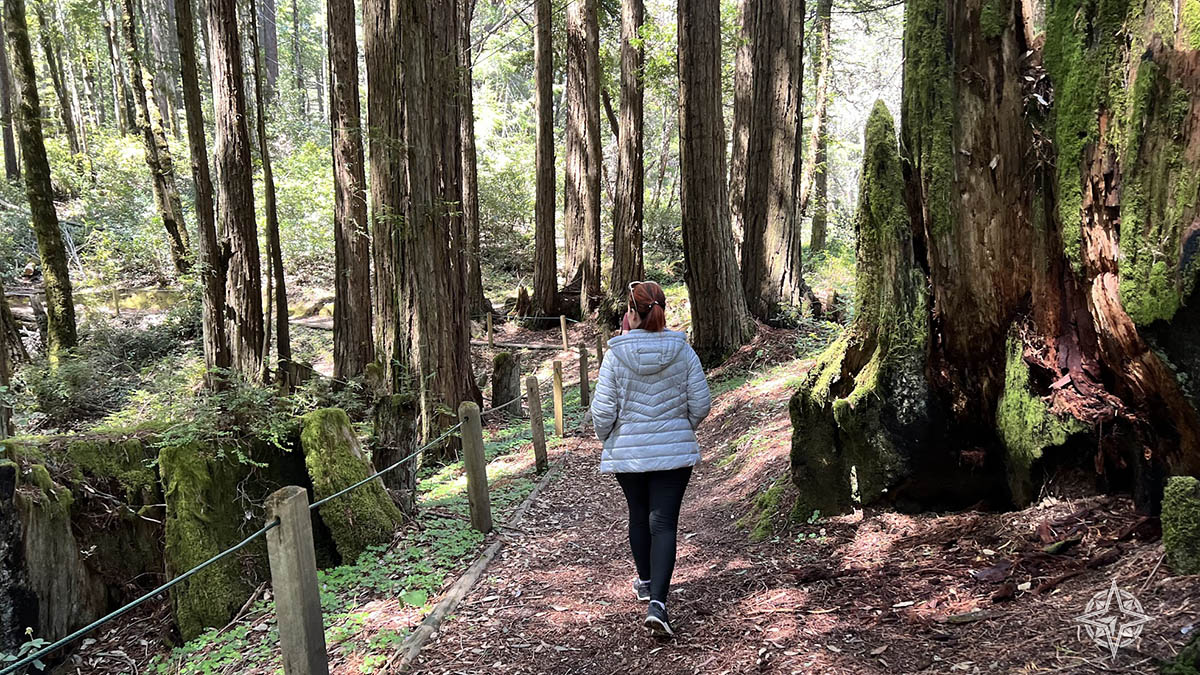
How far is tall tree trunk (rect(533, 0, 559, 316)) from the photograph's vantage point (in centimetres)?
1800

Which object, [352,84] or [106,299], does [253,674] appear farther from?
[106,299]

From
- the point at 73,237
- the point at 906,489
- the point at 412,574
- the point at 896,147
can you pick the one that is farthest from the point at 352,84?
the point at 73,237

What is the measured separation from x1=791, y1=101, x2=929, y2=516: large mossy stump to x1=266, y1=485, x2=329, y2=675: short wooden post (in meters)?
3.11

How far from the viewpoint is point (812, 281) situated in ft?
57.5

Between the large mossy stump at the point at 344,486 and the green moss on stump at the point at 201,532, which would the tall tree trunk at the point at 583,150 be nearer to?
the large mossy stump at the point at 344,486

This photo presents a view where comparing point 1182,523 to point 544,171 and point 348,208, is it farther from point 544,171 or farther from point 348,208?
point 544,171

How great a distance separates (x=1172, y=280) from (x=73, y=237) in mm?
26764

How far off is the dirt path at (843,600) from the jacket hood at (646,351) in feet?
4.96

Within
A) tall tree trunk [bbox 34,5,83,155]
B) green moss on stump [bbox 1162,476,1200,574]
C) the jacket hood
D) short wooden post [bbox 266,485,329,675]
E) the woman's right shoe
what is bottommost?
the woman's right shoe

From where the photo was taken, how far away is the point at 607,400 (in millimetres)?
4211

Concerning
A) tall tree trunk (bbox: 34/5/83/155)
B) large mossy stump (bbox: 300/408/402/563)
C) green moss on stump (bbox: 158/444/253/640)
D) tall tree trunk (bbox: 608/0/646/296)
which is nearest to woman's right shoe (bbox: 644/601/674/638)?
large mossy stump (bbox: 300/408/402/563)

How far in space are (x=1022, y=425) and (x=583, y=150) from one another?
1622cm

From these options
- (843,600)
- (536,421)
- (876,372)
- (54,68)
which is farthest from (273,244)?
(54,68)

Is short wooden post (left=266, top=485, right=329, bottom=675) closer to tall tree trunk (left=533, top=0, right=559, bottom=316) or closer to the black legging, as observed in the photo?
the black legging
